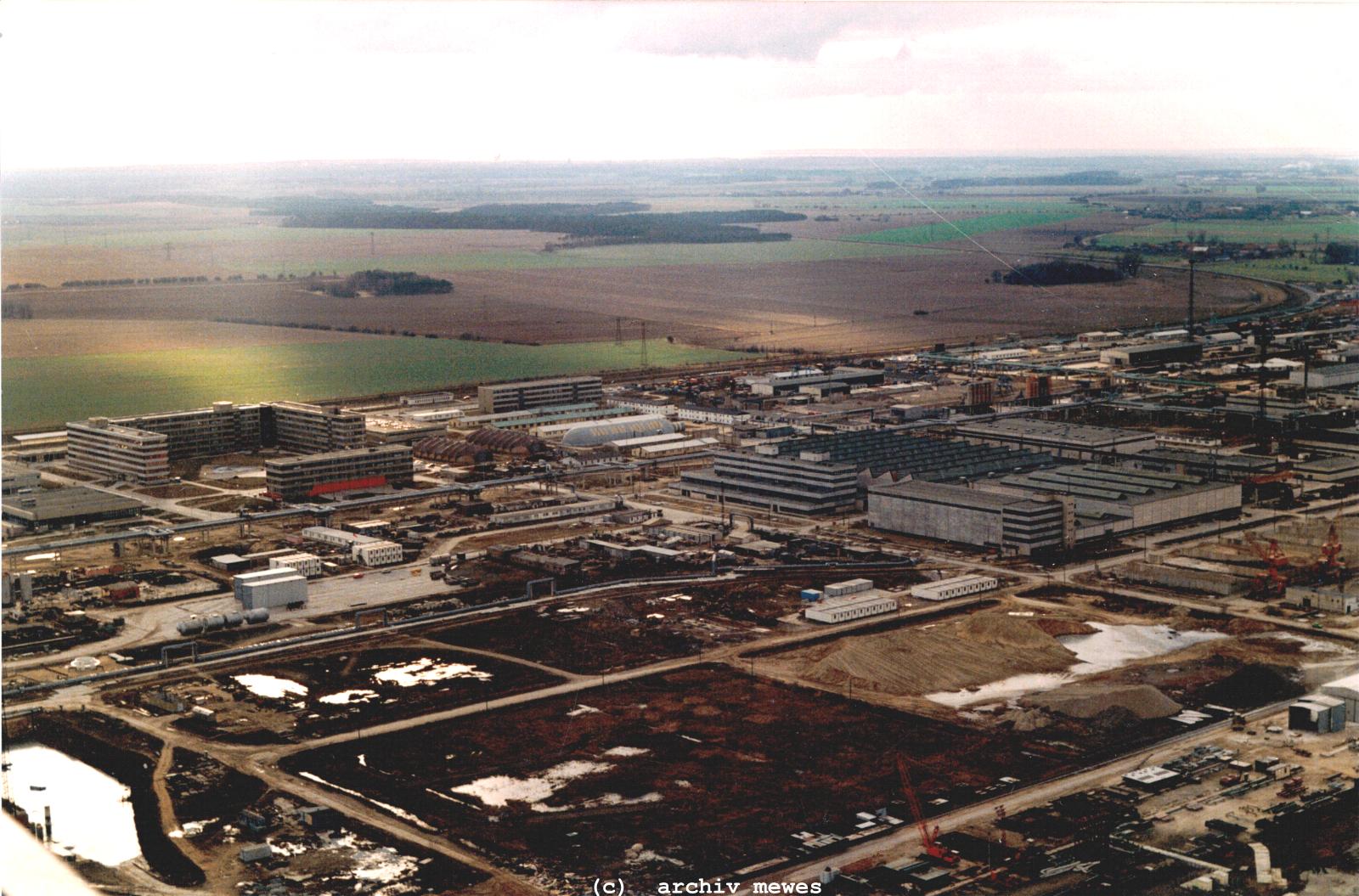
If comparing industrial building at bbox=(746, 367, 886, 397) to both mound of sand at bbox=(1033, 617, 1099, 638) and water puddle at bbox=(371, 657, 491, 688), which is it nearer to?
mound of sand at bbox=(1033, 617, 1099, 638)

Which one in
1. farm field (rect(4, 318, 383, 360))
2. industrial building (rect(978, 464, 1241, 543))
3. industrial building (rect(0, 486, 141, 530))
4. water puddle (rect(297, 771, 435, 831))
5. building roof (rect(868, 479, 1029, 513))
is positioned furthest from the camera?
farm field (rect(4, 318, 383, 360))

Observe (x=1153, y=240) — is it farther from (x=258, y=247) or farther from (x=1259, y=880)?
(x=1259, y=880)

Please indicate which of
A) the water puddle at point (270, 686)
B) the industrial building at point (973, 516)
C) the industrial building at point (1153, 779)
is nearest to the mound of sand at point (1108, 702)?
the industrial building at point (1153, 779)

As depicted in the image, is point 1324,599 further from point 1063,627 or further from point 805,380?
point 805,380

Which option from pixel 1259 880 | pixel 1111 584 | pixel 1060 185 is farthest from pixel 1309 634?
pixel 1060 185

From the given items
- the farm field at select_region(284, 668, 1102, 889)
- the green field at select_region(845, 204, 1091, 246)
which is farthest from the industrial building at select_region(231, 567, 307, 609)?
the green field at select_region(845, 204, 1091, 246)

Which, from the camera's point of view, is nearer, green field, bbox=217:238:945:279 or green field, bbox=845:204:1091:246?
green field, bbox=217:238:945:279

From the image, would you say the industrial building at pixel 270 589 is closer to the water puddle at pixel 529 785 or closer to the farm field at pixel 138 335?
the water puddle at pixel 529 785
